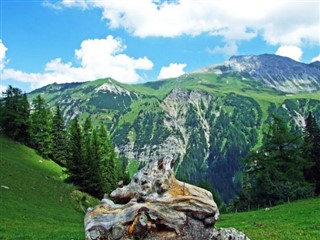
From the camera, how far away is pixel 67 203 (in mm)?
57062

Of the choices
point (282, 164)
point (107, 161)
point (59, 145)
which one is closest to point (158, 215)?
point (282, 164)

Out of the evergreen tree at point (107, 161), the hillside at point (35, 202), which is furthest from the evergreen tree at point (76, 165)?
the evergreen tree at point (107, 161)

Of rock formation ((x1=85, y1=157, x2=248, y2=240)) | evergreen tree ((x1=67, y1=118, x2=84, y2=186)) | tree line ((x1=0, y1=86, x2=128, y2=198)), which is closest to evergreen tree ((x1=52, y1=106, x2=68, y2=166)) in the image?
tree line ((x1=0, y1=86, x2=128, y2=198))

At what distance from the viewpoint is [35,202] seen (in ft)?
165

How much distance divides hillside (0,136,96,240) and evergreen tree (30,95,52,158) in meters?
9.22

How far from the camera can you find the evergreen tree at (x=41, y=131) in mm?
88000

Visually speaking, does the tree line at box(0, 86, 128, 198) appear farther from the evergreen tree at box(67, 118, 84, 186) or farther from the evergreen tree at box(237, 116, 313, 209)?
the evergreen tree at box(237, 116, 313, 209)

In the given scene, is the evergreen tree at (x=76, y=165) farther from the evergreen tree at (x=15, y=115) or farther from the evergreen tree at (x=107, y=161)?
the evergreen tree at (x=15, y=115)

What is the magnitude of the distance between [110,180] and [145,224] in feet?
238

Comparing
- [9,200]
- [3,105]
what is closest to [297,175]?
[9,200]

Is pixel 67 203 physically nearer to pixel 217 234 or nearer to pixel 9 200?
pixel 9 200

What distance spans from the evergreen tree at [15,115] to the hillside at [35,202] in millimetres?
9521

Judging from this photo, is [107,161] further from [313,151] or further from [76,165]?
[313,151]

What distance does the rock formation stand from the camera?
51.1 ft
